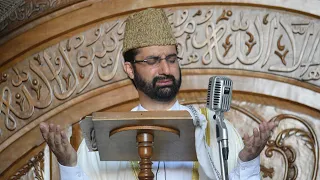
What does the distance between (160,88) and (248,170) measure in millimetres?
617

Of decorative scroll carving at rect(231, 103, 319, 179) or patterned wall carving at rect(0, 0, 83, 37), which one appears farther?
patterned wall carving at rect(0, 0, 83, 37)

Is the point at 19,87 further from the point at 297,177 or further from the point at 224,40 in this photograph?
the point at 297,177

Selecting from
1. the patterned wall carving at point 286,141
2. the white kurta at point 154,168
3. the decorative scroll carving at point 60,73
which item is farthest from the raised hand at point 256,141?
the decorative scroll carving at point 60,73

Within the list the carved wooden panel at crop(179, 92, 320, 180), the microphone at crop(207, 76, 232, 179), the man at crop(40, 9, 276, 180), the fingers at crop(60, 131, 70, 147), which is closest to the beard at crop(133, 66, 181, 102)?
the man at crop(40, 9, 276, 180)

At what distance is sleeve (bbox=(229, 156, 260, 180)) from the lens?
336 centimetres

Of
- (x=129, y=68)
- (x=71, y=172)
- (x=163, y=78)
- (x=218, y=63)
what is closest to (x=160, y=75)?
(x=163, y=78)

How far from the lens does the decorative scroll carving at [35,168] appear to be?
480 centimetres

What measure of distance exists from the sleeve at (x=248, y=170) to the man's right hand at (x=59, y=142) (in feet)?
2.02

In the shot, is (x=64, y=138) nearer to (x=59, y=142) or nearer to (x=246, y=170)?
(x=59, y=142)

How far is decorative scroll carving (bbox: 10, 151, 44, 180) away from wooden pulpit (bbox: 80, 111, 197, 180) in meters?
1.36

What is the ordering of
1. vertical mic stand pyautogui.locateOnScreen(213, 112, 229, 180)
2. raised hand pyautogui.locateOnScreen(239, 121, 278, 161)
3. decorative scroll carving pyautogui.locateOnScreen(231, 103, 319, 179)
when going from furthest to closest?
decorative scroll carving pyautogui.locateOnScreen(231, 103, 319, 179)
raised hand pyautogui.locateOnScreen(239, 121, 278, 161)
vertical mic stand pyautogui.locateOnScreen(213, 112, 229, 180)

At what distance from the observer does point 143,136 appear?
10.7 ft

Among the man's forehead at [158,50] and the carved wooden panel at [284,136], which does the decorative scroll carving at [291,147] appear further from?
the man's forehead at [158,50]

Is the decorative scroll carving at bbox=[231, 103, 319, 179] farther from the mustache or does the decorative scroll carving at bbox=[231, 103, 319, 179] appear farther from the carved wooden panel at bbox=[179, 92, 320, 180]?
the mustache
